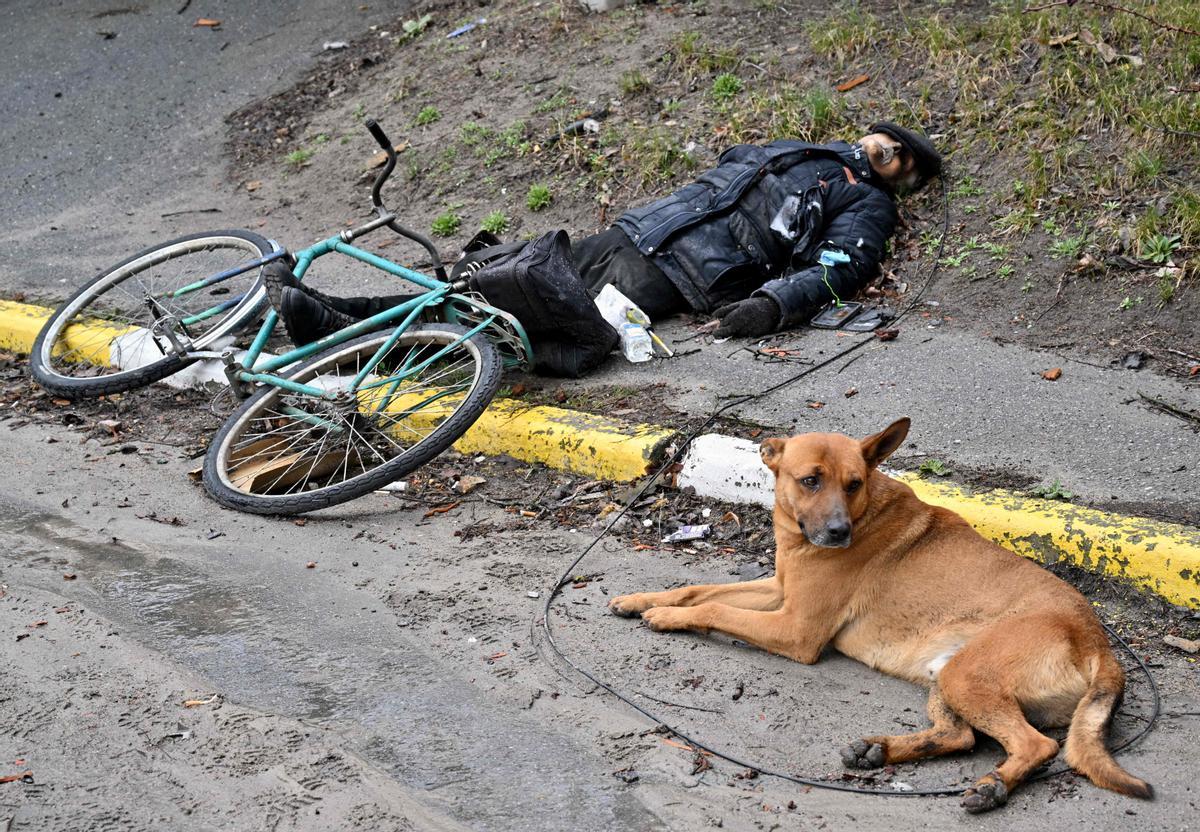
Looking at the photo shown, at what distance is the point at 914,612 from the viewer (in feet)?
12.0

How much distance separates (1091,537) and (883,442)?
32.9 inches

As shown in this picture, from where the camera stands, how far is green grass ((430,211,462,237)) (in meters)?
7.90

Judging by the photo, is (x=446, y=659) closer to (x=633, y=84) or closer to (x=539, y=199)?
(x=539, y=199)

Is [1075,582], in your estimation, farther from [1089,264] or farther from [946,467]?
[1089,264]

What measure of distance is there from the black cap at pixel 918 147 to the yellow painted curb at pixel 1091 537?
2946 millimetres

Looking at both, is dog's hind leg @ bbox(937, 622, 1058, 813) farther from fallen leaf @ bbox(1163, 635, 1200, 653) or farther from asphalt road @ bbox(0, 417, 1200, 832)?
fallen leaf @ bbox(1163, 635, 1200, 653)

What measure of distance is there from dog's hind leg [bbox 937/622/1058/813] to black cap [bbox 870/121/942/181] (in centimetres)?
396

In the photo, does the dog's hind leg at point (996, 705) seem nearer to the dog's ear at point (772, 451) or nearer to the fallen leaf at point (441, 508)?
the dog's ear at point (772, 451)

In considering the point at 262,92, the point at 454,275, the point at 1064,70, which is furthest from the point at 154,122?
the point at 1064,70

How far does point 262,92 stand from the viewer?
10.7 m

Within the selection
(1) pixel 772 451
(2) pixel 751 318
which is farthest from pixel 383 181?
(1) pixel 772 451

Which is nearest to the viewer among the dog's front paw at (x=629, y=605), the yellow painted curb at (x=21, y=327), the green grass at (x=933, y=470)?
the dog's front paw at (x=629, y=605)

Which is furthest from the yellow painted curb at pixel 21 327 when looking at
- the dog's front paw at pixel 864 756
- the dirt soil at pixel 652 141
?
the dog's front paw at pixel 864 756

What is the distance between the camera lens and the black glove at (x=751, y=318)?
597cm
